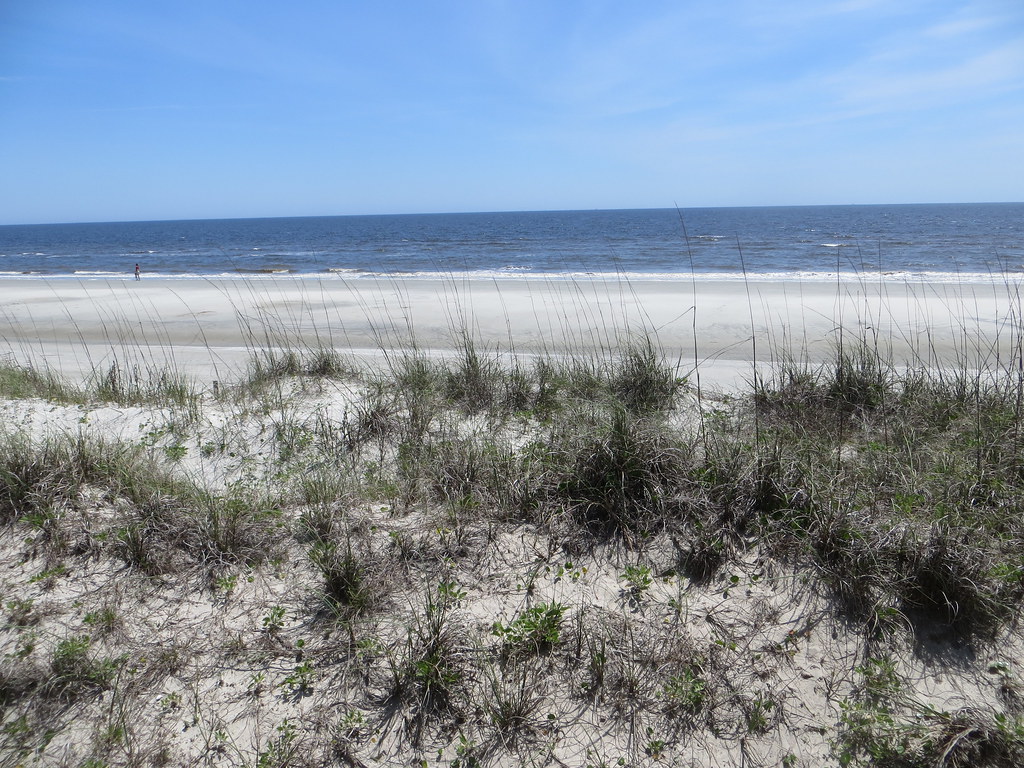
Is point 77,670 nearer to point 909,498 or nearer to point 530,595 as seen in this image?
point 530,595

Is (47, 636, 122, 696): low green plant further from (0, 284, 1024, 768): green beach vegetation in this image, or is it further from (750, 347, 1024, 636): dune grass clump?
(750, 347, 1024, 636): dune grass clump

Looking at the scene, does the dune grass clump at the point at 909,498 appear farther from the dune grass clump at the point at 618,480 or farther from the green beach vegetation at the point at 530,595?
the dune grass clump at the point at 618,480

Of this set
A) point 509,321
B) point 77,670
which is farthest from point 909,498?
point 509,321

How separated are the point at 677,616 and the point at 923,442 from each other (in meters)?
2.61

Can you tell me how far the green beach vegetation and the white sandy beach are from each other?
2641 millimetres

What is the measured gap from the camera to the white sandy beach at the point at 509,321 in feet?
30.1

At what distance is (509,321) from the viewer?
12.3 metres

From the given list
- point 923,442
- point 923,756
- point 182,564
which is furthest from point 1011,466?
point 182,564

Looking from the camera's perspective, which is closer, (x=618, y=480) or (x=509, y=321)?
(x=618, y=480)

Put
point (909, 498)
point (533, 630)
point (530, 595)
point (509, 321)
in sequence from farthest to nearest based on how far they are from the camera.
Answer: point (509, 321)
point (909, 498)
point (530, 595)
point (533, 630)

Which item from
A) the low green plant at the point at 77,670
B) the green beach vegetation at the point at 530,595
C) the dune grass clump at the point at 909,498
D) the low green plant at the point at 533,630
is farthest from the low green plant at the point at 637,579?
the low green plant at the point at 77,670

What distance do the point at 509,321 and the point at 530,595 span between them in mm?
9377

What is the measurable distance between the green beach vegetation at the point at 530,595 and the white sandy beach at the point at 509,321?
2641mm

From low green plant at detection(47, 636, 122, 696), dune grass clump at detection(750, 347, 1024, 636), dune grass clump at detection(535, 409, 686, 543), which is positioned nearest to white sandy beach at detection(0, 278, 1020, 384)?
dune grass clump at detection(750, 347, 1024, 636)
